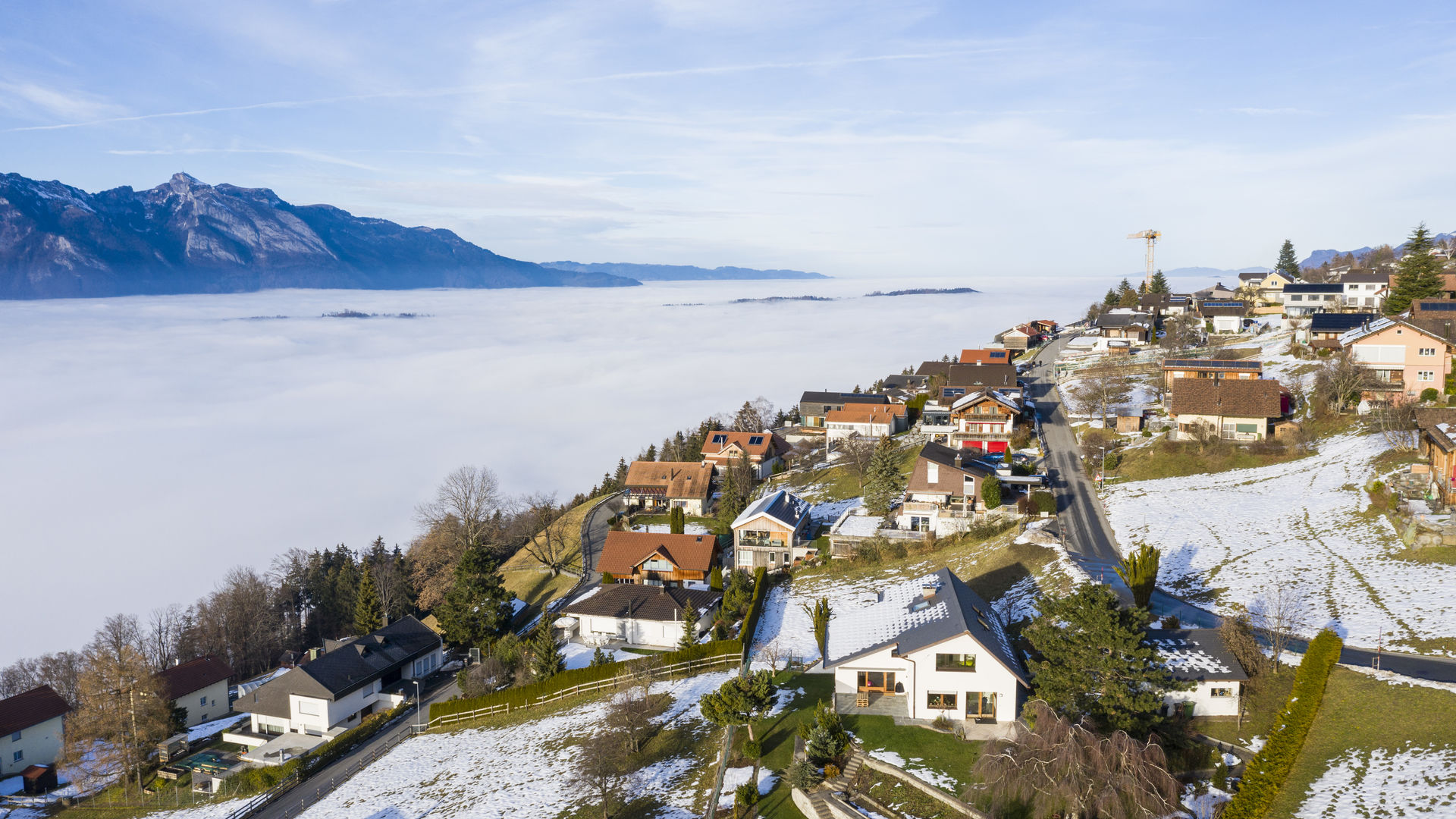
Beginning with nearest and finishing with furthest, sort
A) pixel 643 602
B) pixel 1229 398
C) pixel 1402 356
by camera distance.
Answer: pixel 643 602 < pixel 1229 398 < pixel 1402 356

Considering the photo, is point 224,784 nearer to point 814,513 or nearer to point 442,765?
point 442,765

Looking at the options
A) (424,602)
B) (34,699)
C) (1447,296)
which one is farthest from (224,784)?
(1447,296)

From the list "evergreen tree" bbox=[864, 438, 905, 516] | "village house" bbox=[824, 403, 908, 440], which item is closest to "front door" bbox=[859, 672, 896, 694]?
"evergreen tree" bbox=[864, 438, 905, 516]

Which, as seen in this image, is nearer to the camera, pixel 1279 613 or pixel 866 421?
pixel 1279 613

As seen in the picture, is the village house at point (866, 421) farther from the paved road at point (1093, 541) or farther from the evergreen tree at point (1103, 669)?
the evergreen tree at point (1103, 669)

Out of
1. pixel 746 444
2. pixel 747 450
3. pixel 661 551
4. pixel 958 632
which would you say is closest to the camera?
pixel 958 632

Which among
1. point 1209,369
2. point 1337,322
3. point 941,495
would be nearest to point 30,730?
point 941,495

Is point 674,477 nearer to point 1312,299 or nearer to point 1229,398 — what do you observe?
point 1229,398
